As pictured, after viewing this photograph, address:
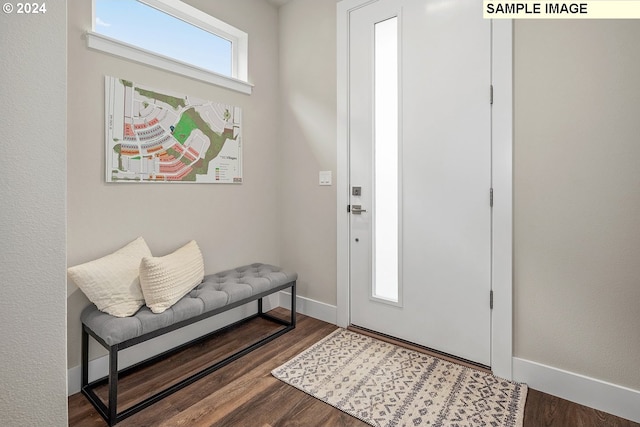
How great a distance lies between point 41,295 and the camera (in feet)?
2.82

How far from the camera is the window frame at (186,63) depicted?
75.2 inches

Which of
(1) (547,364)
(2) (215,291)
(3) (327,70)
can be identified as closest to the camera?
(1) (547,364)

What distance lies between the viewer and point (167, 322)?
1.77m

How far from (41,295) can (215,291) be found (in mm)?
1236

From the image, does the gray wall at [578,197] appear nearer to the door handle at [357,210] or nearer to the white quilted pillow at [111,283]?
the door handle at [357,210]

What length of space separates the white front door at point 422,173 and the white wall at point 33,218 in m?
1.88

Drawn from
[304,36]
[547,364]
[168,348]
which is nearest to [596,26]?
[547,364]

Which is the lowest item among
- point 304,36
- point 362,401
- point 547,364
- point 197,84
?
point 362,401

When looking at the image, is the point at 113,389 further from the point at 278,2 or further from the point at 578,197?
the point at 278,2

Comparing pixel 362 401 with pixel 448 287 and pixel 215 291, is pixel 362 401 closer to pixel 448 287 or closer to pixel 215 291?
pixel 448 287

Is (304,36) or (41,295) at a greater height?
(304,36)

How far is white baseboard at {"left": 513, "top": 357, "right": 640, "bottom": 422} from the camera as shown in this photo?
159 centimetres

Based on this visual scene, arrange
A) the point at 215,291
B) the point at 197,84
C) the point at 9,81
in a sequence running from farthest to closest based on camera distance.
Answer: the point at 197,84
the point at 215,291
the point at 9,81

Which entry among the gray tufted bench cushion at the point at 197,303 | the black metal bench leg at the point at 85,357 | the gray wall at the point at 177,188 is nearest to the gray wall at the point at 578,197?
the gray tufted bench cushion at the point at 197,303
